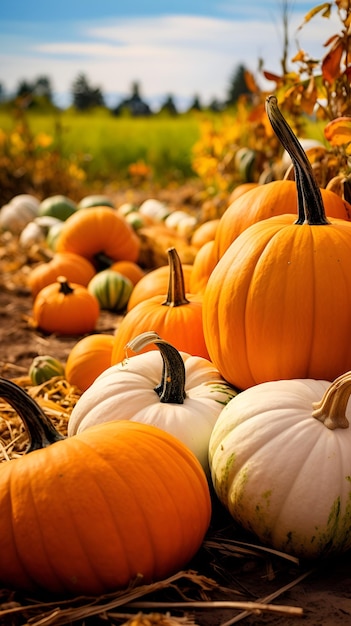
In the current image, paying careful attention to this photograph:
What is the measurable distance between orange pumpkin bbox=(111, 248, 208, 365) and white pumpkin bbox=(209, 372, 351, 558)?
0.72 m

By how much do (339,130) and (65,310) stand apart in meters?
2.32

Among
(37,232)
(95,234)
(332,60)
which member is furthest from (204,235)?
(37,232)

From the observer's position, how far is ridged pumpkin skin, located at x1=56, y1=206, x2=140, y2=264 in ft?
17.6

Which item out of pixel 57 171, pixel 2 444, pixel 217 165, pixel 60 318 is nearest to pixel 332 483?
pixel 2 444

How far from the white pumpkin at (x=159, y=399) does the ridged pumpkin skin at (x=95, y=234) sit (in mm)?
3151

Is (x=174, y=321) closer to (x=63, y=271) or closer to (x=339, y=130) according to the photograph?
(x=339, y=130)

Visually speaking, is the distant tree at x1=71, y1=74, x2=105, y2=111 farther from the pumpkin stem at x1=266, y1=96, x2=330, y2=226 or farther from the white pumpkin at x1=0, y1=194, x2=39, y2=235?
the pumpkin stem at x1=266, y1=96, x2=330, y2=226

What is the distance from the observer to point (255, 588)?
1.79 meters

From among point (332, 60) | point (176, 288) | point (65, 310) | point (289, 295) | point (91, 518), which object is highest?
point (332, 60)

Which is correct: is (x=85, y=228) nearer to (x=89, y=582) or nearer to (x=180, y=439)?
(x=180, y=439)

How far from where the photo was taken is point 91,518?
1659 millimetres

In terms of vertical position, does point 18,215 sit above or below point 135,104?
below

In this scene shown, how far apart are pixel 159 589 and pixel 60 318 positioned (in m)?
2.88

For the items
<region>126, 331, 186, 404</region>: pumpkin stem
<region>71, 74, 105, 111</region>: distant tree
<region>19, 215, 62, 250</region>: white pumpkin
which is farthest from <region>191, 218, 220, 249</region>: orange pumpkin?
<region>71, 74, 105, 111</region>: distant tree
